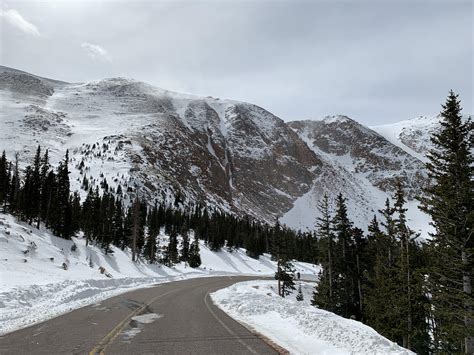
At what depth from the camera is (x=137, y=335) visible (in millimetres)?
11836

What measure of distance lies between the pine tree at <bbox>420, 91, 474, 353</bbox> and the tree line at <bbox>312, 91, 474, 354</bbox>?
4 centimetres

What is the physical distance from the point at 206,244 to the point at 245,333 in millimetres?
98583

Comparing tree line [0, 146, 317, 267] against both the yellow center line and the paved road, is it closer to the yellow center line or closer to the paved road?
the paved road

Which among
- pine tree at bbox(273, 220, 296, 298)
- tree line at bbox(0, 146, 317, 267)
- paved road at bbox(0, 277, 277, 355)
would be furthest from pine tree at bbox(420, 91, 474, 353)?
tree line at bbox(0, 146, 317, 267)

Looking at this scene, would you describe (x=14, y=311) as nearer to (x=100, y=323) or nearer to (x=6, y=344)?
(x=100, y=323)

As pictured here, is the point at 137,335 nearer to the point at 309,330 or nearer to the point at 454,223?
the point at 309,330

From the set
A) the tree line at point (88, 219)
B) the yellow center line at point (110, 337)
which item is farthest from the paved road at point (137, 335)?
the tree line at point (88, 219)

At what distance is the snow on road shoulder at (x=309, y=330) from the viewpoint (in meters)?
Answer: 9.63

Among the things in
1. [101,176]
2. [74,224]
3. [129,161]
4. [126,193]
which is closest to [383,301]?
[74,224]

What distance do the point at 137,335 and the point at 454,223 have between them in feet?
49.6

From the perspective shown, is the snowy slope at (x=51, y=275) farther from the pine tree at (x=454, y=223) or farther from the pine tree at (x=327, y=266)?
the pine tree at (x=327, y=266)

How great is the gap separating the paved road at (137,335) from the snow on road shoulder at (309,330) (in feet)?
2.75

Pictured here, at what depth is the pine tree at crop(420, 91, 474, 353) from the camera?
17.6 metres

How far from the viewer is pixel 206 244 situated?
109312mm
